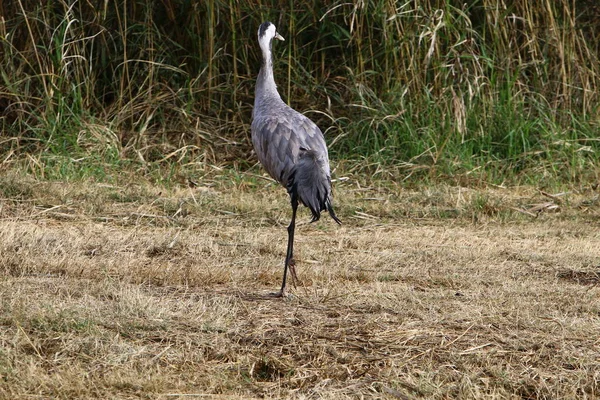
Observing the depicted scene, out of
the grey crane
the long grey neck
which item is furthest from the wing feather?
the long grey neck

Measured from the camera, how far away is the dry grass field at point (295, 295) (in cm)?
400

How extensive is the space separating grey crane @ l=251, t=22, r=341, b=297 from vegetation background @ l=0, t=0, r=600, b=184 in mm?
2216

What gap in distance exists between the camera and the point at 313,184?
5312 mm

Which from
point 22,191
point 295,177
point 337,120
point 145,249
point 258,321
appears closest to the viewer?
point 258,321

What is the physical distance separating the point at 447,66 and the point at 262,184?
1.75 meters

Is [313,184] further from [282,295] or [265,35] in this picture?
[265,35]

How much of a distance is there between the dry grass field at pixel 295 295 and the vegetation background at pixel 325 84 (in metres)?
0.64

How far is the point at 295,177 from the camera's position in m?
5.44

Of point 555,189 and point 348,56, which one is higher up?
point 348,56

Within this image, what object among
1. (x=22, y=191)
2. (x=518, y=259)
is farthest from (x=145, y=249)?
(x=518, y=259)

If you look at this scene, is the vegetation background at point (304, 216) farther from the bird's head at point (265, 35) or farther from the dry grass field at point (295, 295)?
the bird's head at point (265, 35)

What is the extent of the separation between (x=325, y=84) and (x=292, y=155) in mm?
3455

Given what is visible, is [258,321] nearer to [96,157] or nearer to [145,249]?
[145,249]

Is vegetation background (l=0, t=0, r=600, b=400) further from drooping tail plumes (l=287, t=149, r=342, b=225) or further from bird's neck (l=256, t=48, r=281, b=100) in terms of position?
bird's neck (l=256, t=48, r=281, b=100)
